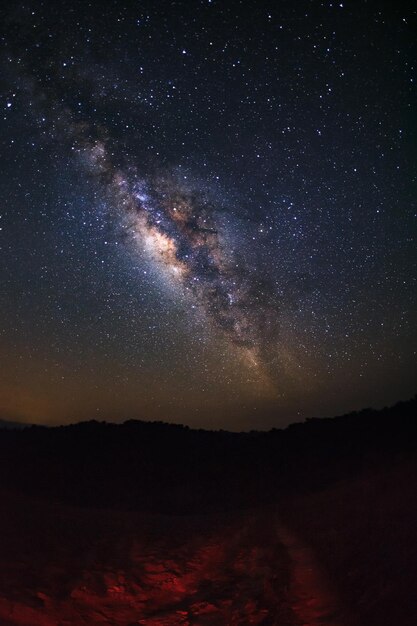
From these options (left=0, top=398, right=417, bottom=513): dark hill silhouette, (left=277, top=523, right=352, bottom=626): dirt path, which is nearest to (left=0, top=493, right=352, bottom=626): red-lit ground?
(left=277, top=523, right=352, bottom=626): dirt path

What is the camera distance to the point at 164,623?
262 inches

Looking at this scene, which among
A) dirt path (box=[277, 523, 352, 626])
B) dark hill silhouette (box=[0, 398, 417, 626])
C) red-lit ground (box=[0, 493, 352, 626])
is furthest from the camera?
dark hill silhouette (box=[0, 398, 417, 626])

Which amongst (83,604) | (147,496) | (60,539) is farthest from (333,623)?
(147,496)

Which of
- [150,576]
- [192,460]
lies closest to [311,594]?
[150,576]

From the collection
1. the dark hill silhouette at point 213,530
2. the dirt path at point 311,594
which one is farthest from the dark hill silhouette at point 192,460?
the dirt path at point 311,594

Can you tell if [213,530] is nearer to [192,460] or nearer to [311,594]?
[311,594]

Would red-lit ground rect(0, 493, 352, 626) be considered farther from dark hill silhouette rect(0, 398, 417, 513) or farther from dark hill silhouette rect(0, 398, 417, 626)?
dark hill silhouette rect(0, 398, 417, 513)

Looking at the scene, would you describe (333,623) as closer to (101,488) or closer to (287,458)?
(101,488)

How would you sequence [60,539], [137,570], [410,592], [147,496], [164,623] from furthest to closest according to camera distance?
[147,496], [60,539], [137,570], [164,623], [410,592]

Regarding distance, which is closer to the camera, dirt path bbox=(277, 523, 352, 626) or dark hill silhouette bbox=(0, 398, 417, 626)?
dirt path bbox=(277, 523, 352, 626)

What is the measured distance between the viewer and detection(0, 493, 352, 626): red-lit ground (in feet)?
22.1

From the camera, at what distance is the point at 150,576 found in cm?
912

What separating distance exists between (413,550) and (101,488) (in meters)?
17.5

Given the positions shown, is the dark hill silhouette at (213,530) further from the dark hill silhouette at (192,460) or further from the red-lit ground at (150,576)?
the dark hill silhouette at (192,460)
